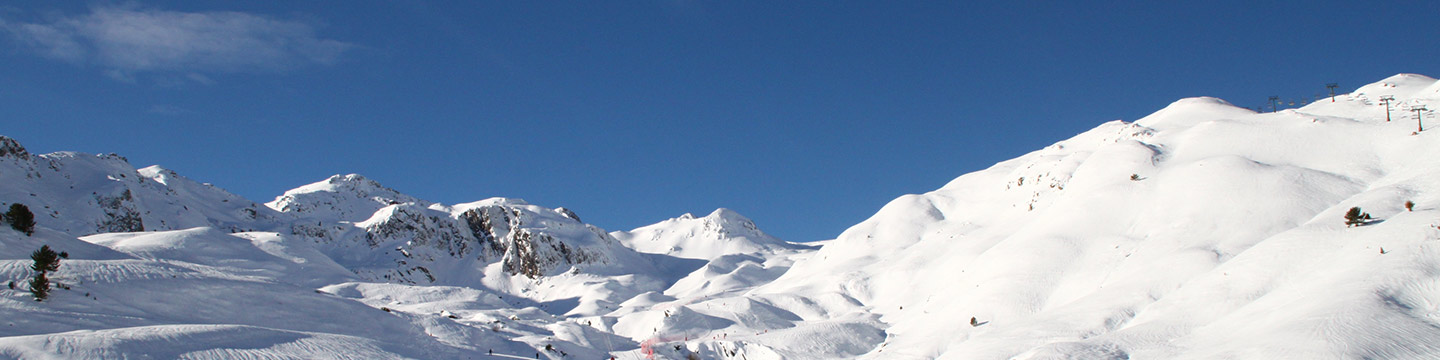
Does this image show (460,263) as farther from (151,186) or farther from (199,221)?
(151,186)

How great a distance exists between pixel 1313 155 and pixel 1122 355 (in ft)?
125

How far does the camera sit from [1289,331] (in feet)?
78.9

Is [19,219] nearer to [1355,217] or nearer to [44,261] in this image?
[44,261]

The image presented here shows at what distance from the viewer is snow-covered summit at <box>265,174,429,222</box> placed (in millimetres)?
163375

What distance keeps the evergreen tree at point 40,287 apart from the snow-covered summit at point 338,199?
5764 inches

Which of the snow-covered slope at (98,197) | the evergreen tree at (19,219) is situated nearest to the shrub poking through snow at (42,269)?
the evergreen tree at (19,219)

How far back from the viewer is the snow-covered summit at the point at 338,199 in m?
163

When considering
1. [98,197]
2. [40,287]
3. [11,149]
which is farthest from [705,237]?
[40,287]

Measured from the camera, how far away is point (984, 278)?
52094 millimetres

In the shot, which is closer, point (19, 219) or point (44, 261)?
point (44, 261)

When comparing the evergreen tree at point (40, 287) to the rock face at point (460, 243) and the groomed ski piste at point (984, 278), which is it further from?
the rock face at point (460, 243)

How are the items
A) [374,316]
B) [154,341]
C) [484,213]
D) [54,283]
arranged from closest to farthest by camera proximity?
[154,341], [54,283], [374,316], [484,213]

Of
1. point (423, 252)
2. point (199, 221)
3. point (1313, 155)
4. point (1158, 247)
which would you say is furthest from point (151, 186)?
point (1313, 155)

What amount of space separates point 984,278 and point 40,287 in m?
48.2
